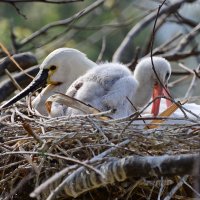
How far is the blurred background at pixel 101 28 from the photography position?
6.90 m

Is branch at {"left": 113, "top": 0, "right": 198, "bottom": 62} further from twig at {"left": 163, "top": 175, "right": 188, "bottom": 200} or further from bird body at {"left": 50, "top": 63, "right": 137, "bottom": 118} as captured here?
twig at {"left": 163, "top": 175, "right": 188, "bottom": 200}

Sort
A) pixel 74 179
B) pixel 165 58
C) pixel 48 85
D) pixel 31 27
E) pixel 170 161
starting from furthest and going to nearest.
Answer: pixel 31 27
pixel 165 58
pixel 48 85
pixel 74 179
pixel 170 161

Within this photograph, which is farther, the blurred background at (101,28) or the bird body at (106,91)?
the blurred background at (101,28)

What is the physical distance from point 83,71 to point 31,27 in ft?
14.8

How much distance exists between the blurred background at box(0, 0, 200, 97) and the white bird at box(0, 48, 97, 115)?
251mm

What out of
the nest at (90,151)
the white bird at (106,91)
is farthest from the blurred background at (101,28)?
the nest at (90,151)

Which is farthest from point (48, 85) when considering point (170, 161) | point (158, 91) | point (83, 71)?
point (170, 161)

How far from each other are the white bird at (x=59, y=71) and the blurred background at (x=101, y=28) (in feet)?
0.82

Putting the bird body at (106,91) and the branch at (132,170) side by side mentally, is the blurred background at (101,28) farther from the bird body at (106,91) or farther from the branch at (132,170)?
the branch at (132,170)

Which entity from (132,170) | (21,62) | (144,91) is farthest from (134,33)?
(132,170)

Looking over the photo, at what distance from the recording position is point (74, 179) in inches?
166

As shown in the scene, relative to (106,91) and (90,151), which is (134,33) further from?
(90,151)

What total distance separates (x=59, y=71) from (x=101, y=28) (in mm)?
1782

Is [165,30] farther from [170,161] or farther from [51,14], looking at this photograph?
[170,161]
